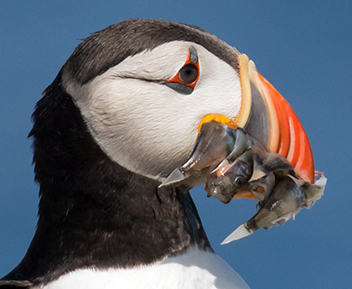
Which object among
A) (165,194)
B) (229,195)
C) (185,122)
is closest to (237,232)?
(229,195)

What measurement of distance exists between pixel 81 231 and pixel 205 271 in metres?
0.58

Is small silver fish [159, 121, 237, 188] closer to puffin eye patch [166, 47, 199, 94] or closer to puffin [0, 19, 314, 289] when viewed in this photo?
puffin [0, 19, 314, 289]

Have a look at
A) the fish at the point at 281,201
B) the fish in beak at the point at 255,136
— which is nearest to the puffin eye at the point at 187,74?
the fish in beak at the point at 255,136

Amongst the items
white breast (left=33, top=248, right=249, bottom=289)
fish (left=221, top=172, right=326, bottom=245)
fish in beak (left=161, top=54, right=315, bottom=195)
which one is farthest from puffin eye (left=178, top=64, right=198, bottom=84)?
white breast (left=33, top=248, right=249, bottom=289)

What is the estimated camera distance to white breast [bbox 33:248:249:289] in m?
2.48

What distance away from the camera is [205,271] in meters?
2.68

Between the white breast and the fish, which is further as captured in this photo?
the fish

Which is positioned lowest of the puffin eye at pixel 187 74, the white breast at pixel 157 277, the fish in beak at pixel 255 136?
the white breast at pixel 157 277

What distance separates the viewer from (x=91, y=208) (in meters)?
2.58

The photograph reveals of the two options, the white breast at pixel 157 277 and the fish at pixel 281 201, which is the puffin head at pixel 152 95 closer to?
the fish at pixel 281 201

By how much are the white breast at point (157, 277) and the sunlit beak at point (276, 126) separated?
594mm

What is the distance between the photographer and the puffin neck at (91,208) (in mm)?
2561

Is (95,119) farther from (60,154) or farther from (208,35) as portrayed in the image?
(208,35)

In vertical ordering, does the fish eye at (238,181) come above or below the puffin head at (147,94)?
below
